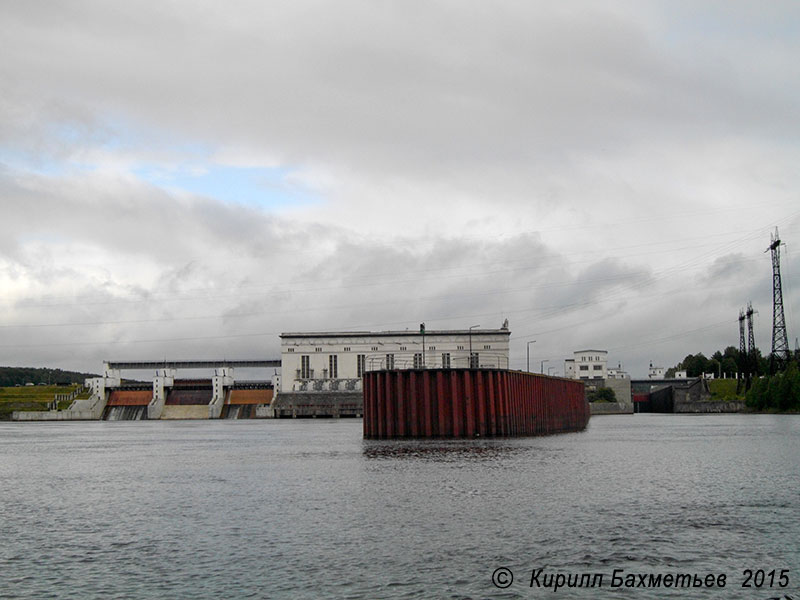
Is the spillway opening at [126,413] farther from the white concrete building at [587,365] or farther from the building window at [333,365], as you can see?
the white concrete building at [587,365]

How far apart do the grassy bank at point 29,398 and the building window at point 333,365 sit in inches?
1747

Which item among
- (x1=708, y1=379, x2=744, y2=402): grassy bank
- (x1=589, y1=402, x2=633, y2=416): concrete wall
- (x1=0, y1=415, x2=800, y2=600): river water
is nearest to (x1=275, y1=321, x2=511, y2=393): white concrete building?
(x1=589, y1=402, x2=633, y2=416): concrete wall

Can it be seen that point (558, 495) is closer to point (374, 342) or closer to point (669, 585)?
point (669, 585)

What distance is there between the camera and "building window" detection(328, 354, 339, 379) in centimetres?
14175

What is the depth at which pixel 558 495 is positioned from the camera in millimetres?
26156

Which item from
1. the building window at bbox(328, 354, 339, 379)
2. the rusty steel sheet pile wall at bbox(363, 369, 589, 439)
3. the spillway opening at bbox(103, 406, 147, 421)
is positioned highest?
the building window at bbox(328, 354, 339, 379)

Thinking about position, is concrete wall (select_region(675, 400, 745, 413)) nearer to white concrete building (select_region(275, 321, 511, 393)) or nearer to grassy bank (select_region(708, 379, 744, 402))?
grassy bank (select_region(708, 379, 744, 402))

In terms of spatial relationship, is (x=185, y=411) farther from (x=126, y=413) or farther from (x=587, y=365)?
(x=587, y=365)

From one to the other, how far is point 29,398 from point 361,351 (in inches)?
2342

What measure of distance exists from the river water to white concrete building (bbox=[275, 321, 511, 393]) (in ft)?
327

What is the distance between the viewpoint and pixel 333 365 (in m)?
142

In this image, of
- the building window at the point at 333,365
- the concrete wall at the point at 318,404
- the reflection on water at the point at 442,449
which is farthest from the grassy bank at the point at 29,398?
the reflection on water at the point at 442,449

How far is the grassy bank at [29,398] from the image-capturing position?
140m

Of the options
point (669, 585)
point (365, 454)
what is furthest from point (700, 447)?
point (669, 585)
